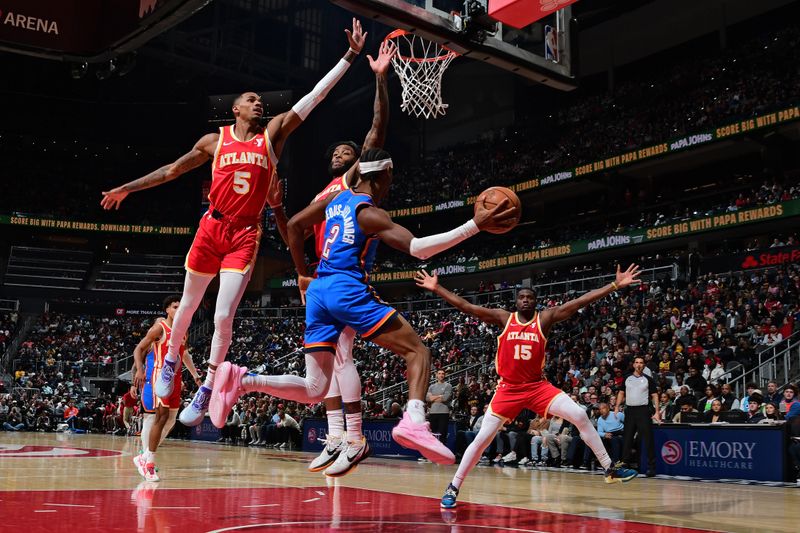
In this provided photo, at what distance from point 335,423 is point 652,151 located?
83.2 ft

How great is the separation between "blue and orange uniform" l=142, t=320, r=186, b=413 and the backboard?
424 centimetres

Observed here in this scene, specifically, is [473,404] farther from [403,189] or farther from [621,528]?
[403,189]

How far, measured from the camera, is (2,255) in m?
38.4

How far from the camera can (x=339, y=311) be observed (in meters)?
5.28

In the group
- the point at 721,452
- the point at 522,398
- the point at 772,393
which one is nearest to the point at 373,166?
the point at 522,398

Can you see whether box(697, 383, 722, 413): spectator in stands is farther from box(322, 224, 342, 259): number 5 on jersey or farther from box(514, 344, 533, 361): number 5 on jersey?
box(322, 224, 342, 259): number 5 on jersey

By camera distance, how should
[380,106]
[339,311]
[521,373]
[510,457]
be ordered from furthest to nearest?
1. [510,457]
2. [521,373]
3. [380,106]
4. [339,311]

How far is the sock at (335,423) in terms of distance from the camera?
5.92 m

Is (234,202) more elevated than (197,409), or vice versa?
(234,202)

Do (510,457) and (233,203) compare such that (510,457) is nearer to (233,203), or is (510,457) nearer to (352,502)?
(352,502)

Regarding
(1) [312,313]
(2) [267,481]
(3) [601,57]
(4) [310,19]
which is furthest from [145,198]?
(1) [312,313]

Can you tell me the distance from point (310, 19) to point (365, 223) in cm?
A: 3391

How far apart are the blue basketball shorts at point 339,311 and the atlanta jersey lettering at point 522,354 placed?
8.91ft

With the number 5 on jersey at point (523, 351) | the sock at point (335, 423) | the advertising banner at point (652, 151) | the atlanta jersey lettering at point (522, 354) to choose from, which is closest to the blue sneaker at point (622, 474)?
the atlanta jersey lettering at point (522, 354)
